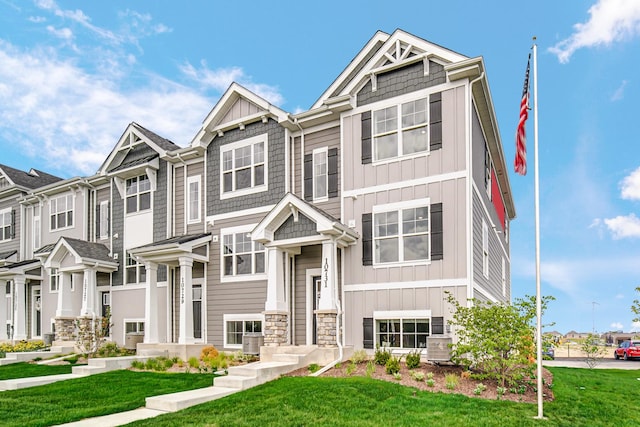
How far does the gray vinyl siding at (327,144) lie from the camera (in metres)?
15.7

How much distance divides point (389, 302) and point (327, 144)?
5.29m

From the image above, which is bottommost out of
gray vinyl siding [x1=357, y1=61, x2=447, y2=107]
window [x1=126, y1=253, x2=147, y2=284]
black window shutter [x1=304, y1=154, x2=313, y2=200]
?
window [x1=126, y1=253, x2=147, y2=284]

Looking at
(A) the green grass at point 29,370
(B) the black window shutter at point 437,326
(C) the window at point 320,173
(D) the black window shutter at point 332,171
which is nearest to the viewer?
(B) the black window shutter at point 437,326

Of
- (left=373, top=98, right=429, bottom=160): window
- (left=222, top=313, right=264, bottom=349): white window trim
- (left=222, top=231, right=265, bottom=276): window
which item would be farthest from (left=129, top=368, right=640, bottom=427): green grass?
(left=373, top=98, right=429, bottom=160): window

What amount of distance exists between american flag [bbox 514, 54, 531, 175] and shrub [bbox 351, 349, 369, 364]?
6077 millimetres

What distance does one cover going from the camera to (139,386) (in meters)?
12.3

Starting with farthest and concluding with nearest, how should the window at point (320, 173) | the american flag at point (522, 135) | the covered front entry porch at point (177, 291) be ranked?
the covered front entry porch at point (177, 291)
the window at point (320, 173)
the american flag at point (522, 135)

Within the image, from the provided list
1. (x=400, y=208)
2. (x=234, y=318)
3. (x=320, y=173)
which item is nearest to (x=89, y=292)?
(x=234, y=318)

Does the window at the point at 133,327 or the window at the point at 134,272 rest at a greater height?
the window at the point at 134,272

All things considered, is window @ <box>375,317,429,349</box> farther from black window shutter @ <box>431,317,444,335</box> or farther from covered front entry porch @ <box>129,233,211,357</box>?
covered front entry porch @ <box>129,233,211,357</box>

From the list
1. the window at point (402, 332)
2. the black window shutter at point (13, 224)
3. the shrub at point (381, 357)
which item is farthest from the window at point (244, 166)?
the black window shutter at point (13, 224)

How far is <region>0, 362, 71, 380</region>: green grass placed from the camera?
15258 millimetres

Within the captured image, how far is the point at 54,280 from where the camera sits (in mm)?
24219

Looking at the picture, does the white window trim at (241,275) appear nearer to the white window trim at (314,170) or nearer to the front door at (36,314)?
the white window trim at (314,170)
